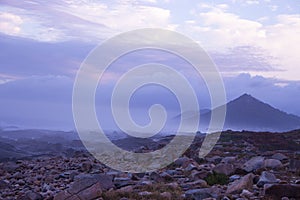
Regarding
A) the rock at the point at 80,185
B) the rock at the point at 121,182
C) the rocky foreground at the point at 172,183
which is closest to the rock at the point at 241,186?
the rocky foreground at the point at 172,183

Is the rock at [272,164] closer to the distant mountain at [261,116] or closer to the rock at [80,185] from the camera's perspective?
the rock at [80,185]

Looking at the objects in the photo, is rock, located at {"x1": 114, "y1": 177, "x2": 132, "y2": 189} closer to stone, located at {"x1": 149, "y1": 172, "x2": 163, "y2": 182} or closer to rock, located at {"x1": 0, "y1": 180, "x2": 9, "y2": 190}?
stone, located at {"x1": 149, "y1": 172, "x2": 163, "y2": 182}

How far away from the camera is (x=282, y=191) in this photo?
49.3 ft

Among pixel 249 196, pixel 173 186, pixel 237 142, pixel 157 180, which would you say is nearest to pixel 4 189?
pixel 157 180

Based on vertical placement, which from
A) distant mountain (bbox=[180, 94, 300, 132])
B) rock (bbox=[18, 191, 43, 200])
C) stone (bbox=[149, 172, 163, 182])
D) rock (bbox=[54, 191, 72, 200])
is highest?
distant mountain (bbox=[180, 94, 300, 132])

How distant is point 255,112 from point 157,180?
16966cm

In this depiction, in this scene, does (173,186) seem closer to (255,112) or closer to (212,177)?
(212,177)

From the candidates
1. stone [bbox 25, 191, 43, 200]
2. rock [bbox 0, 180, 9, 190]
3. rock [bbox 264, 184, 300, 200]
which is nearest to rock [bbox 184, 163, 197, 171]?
rock [bbox 264, 184, 300, 200]

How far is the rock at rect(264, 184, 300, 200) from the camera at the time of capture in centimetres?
1499

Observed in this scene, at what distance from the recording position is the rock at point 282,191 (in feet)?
49.2

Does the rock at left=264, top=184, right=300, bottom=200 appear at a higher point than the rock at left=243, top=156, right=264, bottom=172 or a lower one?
lower

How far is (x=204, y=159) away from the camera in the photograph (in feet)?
90.9

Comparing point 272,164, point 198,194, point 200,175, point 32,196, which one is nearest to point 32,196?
point 32,196

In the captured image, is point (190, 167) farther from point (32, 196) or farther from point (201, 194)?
point (32, 196)
